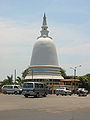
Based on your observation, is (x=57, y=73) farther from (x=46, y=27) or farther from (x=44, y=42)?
(x=46, y=27)

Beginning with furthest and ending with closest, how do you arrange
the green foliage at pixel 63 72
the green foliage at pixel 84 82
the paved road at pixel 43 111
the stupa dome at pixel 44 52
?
the green foliage at pixel 63 72 → the stupa dome at pixel 44 52 → the green foliage at pixel 84 82 → the paved road at pixel 43 111

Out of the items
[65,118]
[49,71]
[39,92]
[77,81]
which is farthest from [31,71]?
[65,118]

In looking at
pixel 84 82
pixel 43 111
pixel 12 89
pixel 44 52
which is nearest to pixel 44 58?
pixel 44 52

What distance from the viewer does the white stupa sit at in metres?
88.4

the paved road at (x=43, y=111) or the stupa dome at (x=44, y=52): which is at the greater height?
the stupa dome at (x=44, y=52)

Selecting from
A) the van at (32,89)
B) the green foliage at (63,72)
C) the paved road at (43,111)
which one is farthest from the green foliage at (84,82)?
the paved road at (43,111)

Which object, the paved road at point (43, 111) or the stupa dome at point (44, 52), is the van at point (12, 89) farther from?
the stupa dome at point (44, 52)

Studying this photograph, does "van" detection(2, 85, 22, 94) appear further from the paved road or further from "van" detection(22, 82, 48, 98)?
the paved road

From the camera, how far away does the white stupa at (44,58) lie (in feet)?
290

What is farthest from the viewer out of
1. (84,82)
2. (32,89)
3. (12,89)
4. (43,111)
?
(84,82)

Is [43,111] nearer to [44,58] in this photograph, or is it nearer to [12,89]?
[12,89]

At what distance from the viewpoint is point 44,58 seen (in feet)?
301

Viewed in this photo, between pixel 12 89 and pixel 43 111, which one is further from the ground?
pixel 12 89

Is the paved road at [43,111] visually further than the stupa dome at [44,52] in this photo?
No
